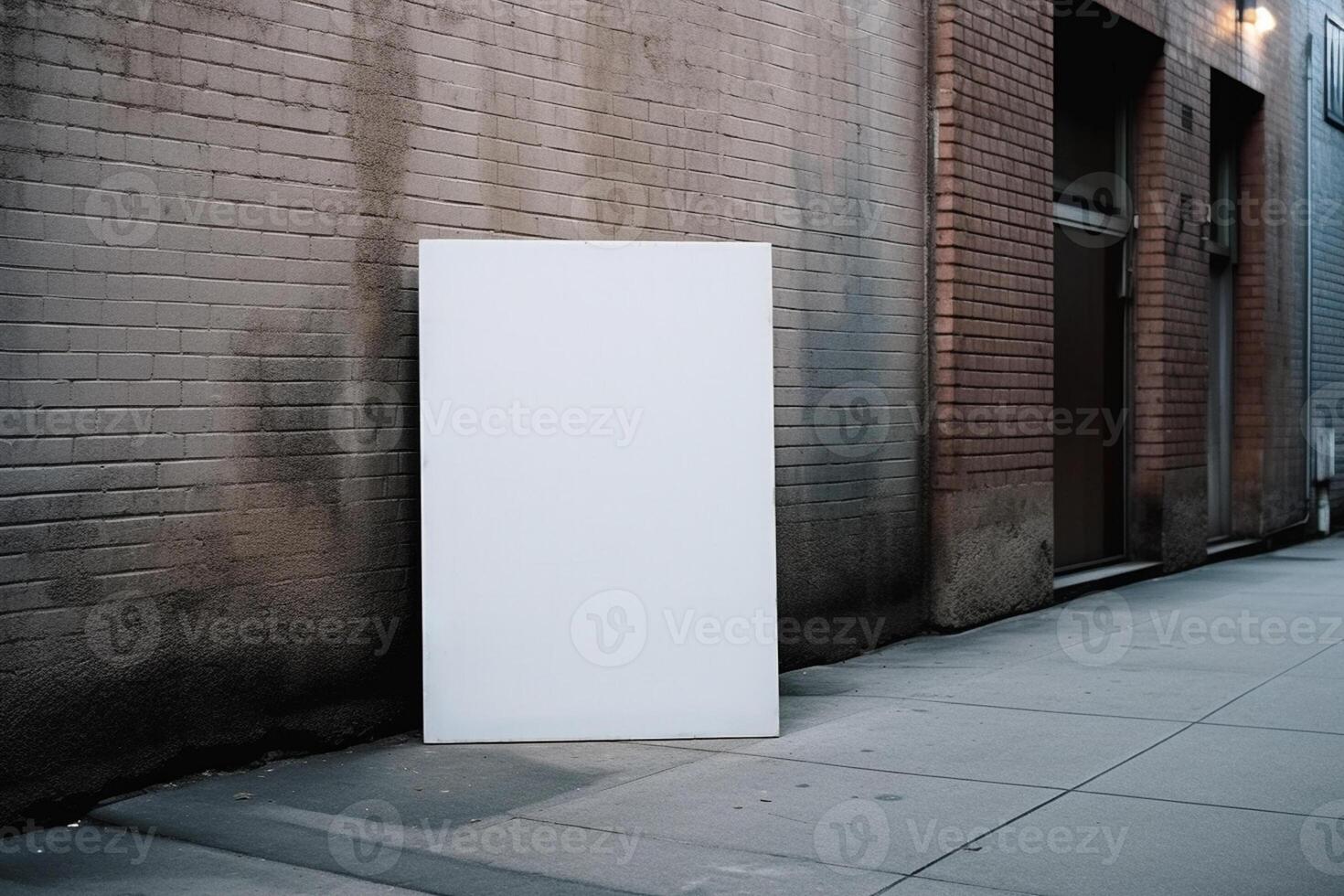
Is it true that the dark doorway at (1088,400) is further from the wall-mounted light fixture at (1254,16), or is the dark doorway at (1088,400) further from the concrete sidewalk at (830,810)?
the concrete sidewalk at (830,810)

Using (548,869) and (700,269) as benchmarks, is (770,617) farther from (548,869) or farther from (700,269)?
(548,869)

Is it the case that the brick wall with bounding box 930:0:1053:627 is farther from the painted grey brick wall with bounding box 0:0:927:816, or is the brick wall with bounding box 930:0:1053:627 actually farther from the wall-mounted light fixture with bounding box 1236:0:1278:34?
the wall-mounted light fixture with bounding box 1236:0:1278:34

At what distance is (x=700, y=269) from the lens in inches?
261

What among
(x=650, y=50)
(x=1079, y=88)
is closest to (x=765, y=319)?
(x=650, y=50)

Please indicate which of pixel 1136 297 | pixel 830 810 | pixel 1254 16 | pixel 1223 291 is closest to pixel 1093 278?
pixel 1136 297

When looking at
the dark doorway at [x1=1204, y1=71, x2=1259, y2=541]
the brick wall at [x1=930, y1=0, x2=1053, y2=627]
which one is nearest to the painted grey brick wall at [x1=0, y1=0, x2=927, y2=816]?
the brick wall at [x1=930, y1=0, x2=1053, y2=627]

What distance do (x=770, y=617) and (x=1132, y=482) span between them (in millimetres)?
7161

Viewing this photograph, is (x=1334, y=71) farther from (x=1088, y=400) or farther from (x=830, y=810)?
(x=830, y=810)

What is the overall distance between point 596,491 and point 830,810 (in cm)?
178

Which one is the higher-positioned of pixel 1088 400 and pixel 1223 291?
pixel 1223 291

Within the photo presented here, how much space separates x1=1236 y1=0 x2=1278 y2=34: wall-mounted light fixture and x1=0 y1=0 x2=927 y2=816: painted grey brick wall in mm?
7921

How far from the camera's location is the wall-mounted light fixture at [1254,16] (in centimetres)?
1449

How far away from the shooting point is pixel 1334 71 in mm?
17078

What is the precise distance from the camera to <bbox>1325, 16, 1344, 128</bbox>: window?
16828 millimetres
